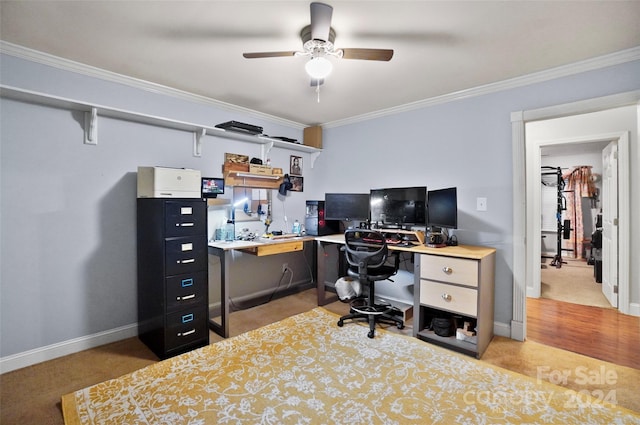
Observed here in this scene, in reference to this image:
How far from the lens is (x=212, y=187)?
305cm

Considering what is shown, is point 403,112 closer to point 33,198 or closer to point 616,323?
point 616,323

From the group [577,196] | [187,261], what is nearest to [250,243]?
[187,261]

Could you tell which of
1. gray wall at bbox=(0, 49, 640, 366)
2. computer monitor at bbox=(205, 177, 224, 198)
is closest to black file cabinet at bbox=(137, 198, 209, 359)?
gray wall at bbox=(0, 49, 640, 366)

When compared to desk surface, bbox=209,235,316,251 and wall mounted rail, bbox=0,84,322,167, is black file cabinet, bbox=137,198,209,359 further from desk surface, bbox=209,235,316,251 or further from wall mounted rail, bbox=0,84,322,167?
wall mounted rail, bbox=0,84,322,167

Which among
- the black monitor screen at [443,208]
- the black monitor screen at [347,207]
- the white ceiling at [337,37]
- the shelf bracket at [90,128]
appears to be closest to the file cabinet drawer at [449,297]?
the black monitor screen at [443,208]

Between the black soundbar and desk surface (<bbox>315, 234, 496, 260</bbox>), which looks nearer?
desk surface (<bbox>315, 234, 496, 260</bbox>)

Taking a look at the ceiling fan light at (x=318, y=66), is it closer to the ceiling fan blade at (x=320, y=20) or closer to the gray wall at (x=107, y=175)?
the ceiling fan blade at (x=320, y=20)

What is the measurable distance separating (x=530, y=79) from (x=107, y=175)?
369 cm

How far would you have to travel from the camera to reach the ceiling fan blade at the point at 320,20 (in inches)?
61.8

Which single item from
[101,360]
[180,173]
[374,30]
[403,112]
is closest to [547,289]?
[403,112]

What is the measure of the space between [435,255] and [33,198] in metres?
3.14

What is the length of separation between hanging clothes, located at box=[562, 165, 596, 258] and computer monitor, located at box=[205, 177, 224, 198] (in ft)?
22.5

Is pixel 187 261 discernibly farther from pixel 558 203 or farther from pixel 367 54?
pixel 558 203

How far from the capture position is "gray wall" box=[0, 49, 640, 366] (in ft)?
7.06
